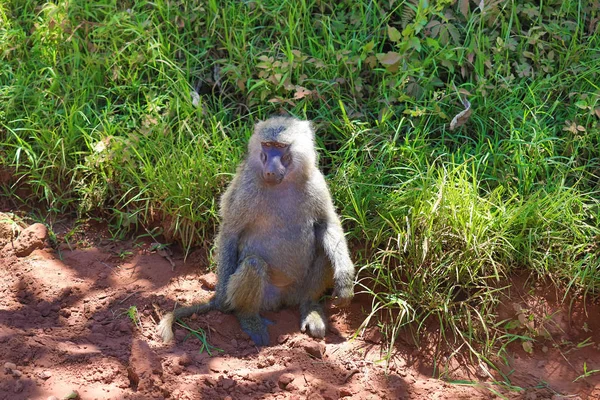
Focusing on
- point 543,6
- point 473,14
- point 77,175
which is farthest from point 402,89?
point 77,175

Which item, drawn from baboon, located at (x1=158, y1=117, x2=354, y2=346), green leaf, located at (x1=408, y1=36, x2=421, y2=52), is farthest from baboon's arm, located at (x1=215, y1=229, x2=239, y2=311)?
green leaf, located at (x1=408, y1=36, x2=421, y2=52)

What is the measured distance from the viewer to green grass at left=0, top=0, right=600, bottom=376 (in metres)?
4.00

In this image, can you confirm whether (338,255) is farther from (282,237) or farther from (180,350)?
(180,350)

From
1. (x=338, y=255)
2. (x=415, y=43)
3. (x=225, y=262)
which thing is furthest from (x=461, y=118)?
(x=225, y=262)

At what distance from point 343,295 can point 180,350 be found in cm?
90

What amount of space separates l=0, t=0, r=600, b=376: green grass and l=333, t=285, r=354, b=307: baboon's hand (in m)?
0.16

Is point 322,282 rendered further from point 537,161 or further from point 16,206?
point 16,206

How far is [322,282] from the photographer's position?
4.18 metres

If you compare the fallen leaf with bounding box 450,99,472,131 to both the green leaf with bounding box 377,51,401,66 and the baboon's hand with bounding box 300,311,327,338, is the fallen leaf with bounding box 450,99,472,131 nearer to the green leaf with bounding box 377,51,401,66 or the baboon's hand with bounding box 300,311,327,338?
the green leaf with bounding box 377,51,401,66

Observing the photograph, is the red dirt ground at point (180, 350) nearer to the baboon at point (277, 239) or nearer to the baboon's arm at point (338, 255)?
the baboon at point (277, 239)

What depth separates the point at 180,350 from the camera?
374 cm

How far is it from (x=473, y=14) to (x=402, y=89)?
775mm

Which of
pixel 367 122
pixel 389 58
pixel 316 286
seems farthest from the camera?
pixel 389 58

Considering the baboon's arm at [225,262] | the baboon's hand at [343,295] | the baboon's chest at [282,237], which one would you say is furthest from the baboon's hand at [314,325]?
the baboon's arm at [225,262]
